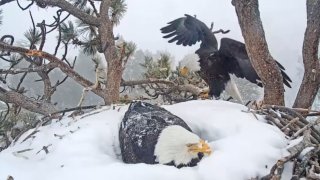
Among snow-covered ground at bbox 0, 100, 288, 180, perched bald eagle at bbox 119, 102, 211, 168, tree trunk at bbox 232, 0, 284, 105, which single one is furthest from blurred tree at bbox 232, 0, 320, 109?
perched bald eagle at bbox 119, 102, 211, 168

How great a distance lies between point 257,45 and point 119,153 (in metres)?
0.86

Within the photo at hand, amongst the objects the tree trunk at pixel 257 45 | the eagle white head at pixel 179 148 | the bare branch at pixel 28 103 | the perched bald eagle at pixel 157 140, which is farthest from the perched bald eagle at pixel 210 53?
the eagle white head at pixel 179 148

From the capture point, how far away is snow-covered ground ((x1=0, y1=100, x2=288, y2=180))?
101cm

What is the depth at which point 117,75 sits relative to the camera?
239 centimetres

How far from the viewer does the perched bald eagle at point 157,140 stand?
1.09m

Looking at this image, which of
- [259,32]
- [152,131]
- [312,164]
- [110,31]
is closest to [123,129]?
[152,131]

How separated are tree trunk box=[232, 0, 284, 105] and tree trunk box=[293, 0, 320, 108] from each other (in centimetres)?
22

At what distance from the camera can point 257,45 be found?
1748 millimetres

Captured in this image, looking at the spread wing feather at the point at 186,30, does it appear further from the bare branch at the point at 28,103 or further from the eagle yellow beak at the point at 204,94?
the bare branch at the point at 28,103

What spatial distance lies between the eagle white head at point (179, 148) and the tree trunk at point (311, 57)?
1050 millimetres

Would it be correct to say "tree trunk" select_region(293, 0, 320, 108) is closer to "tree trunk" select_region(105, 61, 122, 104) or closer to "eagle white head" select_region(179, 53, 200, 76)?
"eagle white head" select_region(179, 53, 200, 76)

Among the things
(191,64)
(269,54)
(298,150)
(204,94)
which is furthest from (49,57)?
(298,150)

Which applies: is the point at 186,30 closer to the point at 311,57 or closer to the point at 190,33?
the point at 190,33

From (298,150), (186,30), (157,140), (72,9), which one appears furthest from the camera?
(186,30)
